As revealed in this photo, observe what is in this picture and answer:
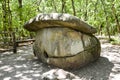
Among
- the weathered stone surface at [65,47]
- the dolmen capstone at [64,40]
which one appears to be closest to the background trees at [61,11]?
the dolmen capstone at [64,40]

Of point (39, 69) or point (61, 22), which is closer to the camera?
point (61, 22)

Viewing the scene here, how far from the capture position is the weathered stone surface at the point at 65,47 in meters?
7.88

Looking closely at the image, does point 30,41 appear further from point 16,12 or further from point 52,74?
point 52,74

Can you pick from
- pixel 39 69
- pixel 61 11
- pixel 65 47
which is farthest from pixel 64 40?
pixel 61 11

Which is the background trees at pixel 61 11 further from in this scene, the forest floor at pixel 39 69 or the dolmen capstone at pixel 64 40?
the dolmen capstone at pixel 64 40

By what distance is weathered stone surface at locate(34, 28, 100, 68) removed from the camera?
Result: 7.88 metres

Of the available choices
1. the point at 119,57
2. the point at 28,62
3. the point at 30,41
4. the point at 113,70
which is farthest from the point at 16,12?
the point at 113,70

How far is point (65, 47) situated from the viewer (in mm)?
7848

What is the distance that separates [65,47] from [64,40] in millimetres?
271

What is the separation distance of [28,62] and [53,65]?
1296 millimetres

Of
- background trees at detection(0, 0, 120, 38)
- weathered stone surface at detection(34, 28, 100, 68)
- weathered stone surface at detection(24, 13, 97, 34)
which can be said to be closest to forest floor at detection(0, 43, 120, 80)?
weathered stone surface at detection(34, 28, 100, 68)

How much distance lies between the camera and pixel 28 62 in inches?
346

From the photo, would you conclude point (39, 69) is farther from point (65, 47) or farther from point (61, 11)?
point (61, 11)

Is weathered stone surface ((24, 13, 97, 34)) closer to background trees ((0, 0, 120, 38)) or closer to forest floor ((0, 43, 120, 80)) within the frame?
forest floor ((0, 43, 120, 80))
